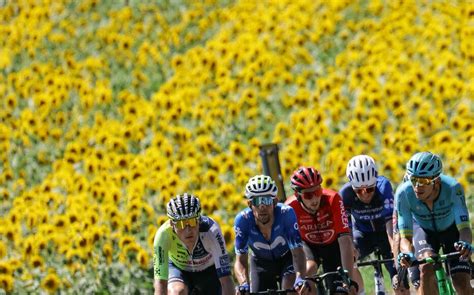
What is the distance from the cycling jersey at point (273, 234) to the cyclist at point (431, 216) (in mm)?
1165

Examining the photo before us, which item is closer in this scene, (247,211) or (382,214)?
(247,211)

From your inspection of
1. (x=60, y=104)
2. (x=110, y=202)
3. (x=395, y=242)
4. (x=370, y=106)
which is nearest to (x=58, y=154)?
(x=60, y=104)

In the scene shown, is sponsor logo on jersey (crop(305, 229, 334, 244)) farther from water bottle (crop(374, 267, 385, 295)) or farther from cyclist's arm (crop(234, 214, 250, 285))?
cyclist's arm (crop(234, 214, 250, 285))

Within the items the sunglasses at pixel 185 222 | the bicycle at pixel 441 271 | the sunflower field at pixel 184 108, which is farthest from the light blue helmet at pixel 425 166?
the sunflower field at pixel 184 108

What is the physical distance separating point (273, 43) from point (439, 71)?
15.4 ft

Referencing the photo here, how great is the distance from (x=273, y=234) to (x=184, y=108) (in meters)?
8.47

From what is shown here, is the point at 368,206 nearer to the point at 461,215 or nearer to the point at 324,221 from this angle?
the point at 324,221

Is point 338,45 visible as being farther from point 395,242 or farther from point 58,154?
point 395,242

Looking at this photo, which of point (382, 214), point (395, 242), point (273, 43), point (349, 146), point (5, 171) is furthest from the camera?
point (273, 43)

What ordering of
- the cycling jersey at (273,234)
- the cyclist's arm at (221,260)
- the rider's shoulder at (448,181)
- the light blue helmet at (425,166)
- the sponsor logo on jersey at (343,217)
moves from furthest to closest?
1. the sponsor logo on jersey at (343,217)
2. the cycling jersey at (273,234)
3. the rider's shoulder at (448,181)
4. the cyclist's arm at (221,260)
5. the light blue helmet at (425,166)

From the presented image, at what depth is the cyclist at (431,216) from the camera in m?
13.1

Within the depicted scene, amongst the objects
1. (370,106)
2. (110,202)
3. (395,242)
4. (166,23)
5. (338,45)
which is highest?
(166,23)

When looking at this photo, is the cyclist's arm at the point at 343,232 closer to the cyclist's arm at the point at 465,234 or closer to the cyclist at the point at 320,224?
the cyclist at the point at 320,224

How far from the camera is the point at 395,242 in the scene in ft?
45.4
